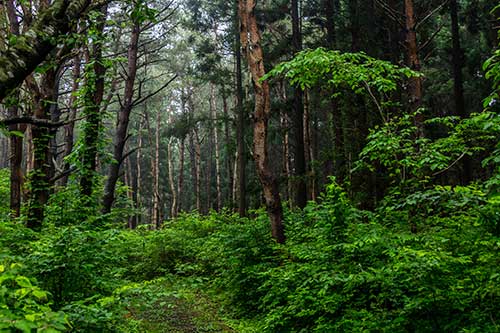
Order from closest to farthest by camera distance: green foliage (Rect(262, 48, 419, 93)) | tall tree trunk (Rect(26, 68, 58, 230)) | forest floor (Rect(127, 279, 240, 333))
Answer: green foliage (Rect(262, 48, 419, 93)) → tall tree trunk (Rect(26, 68, 58, 230)) → forest floor (Rect(127, 279, 240, 333))

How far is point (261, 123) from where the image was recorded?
9.05 m

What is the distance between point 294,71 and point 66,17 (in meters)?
3.40

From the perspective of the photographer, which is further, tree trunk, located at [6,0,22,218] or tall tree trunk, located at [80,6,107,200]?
tree trunk, located at [6,0,22,218]

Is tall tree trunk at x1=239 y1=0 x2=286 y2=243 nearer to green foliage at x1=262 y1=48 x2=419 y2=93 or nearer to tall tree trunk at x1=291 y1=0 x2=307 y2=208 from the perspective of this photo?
green foliage at x1=262 y1=48 x2=419 y2=93

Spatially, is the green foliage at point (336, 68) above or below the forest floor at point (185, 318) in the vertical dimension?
above

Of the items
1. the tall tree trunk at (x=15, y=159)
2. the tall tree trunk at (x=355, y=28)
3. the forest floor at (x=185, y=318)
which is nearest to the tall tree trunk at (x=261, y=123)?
the forest floor at (x=185, y=318)

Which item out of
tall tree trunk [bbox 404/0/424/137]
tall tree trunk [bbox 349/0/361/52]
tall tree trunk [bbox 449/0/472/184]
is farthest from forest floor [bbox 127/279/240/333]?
tall tree trunk [bbox 449/0/472/184]

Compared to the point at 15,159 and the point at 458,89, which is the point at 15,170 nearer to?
the point at 15,159

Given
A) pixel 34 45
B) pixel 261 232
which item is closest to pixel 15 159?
pixel 261 232

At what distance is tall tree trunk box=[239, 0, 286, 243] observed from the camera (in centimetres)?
879

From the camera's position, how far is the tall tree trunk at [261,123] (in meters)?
8.79

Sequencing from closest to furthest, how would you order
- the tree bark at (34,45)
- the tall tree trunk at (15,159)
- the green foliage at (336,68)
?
the tree bark at (34,45) → the green foliage at (336,68) → the tall tree trunk at (15,159)

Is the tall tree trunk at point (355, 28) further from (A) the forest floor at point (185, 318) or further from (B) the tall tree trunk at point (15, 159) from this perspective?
(B) the tall tree trunk at point (15, 159)

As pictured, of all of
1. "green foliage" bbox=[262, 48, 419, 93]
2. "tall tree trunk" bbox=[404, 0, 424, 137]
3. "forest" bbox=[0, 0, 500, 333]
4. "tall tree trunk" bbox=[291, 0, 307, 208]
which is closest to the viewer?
"forest" bbox=[0, 0, 500, 333]
